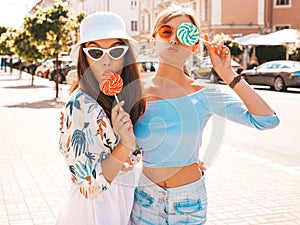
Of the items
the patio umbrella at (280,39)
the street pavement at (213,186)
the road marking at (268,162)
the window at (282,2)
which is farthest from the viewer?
the window at (282,2)

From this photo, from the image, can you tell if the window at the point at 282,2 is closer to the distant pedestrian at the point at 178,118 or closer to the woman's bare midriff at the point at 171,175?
the distant pedestrian at the point at 178,118

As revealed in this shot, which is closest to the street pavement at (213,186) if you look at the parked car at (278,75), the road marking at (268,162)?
the road marking at (268,162)

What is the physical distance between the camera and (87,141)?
211 centimetres

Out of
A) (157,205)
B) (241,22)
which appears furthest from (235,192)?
(241,22)

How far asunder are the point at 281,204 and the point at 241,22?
3583cm

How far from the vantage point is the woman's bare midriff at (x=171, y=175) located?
2.34m

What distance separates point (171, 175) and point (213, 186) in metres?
4.34

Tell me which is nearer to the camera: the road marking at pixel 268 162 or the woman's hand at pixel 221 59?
the woman's hand at pixel 221 59

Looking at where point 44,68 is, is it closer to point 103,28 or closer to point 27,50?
point 27,50

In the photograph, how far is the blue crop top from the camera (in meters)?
2.27

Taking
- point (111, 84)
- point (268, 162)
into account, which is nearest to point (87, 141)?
point (111, 84)

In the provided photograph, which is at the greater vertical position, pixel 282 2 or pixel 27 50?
pixel 282 2

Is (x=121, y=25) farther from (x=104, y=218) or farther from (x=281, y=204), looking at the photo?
(x=281, y=204)

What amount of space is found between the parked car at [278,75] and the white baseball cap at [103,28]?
811 inches
